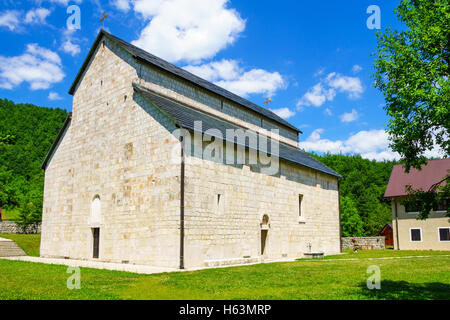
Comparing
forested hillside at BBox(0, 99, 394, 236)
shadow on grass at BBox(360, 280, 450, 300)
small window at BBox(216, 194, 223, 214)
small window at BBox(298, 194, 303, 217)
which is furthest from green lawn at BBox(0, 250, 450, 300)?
forested hillside at BBox(0, 99, 394, 236)

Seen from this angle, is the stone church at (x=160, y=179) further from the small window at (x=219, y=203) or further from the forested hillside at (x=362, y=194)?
the forested hillside at (x=362, y=194)

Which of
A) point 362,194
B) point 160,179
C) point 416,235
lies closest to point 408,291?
point 160,179

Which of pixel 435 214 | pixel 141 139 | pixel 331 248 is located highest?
pixel 141 139

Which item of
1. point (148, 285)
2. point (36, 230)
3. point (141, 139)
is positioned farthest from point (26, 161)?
point (148, 285)

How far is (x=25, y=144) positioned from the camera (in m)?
64.4

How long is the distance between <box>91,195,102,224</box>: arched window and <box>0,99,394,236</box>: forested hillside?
31225 mm

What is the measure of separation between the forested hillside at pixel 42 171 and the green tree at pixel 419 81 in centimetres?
4488

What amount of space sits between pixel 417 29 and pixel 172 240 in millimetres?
12480

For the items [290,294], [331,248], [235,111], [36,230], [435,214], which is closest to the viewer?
[290,294]

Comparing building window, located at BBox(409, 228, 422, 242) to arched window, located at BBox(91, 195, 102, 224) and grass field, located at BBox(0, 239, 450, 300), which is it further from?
arched window, located at BBox(91, 195, 102, 224)

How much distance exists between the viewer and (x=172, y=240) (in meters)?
16.7

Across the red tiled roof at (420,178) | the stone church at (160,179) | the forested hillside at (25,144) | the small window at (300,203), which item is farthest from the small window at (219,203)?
the forested hillside at (25,144)
